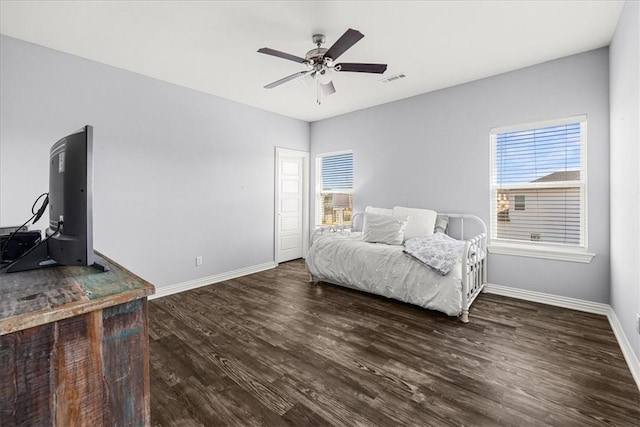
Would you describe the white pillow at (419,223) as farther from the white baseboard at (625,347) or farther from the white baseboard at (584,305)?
the white baseboard at (625,347)

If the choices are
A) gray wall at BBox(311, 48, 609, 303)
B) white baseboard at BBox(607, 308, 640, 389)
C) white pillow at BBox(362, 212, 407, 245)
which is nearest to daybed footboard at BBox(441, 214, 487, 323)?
gray wall at BBox(311, 48, 609, 303)

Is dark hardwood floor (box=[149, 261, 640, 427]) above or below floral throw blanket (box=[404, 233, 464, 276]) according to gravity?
below

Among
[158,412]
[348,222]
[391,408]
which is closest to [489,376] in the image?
[391,408]

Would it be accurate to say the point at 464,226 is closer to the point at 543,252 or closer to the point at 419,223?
the point at 419,223

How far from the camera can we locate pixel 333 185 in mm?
5395

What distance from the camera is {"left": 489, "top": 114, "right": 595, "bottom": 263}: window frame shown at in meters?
3.01

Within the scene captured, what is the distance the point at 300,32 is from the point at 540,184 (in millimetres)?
3088

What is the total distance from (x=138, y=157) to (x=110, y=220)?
2.59ft

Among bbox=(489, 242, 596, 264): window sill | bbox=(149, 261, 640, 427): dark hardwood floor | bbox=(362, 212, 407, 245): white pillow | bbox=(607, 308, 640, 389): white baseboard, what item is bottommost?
bbox=(149, 261, 640, 427): dark hardwood floor

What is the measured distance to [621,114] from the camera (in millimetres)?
2326

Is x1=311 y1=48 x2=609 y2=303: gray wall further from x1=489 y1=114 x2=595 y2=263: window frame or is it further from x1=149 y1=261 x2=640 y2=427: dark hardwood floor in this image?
x1=149 y1=261 x2=640 y2=427: dark hardwood floor

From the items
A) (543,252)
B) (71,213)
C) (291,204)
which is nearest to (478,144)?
(543,252)

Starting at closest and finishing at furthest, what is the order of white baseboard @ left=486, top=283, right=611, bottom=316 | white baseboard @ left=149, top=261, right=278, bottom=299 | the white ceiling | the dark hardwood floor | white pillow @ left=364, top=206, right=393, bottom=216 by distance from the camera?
the dark hardwood floor
the white ceiling
white baseboard @ left=486, top=283, right=611, bottom=316
white baseboard @ left=149, top=261, right=278, bottom=299
white pillow @ left=364, top=206, right=393, bottom=216

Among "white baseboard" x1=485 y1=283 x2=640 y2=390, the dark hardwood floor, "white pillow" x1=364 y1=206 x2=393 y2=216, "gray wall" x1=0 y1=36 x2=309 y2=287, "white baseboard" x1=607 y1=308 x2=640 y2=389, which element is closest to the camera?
Answer: the dark hardwood floor
